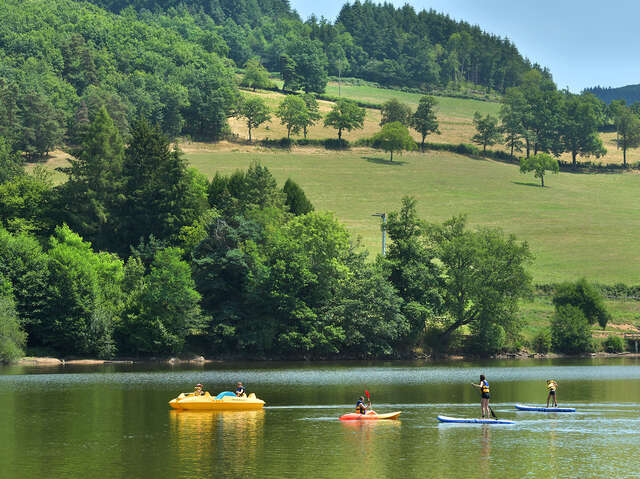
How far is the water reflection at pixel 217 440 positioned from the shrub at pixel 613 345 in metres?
68.0

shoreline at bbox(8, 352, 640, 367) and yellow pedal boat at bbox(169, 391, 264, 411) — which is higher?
yellow pedal boat at bbox(169, 391, 264, 411)

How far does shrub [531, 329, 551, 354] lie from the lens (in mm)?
112956

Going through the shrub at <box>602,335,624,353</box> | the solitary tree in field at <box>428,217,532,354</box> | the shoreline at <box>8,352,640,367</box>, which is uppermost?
the solitary tree in field at <box>428,217,532,354</box>

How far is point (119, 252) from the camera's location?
12481 centimetres

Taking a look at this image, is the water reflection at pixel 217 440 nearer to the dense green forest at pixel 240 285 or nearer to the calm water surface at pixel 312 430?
the calm water surface at pixel 312 430

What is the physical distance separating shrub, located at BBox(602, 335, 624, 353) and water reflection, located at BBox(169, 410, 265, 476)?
6797cm

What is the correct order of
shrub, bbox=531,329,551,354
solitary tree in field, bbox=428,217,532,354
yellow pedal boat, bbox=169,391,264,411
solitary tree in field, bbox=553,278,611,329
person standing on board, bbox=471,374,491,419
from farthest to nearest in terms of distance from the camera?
solitary tree in field, bbox=553,278,611,329
shrub, bbox=531,329,551,354
solitary tree in field, bbox=428,217,532,354
yellow pedal boat, bbox=169,391,264,411
person standing on board, bbox=471,374,491,419

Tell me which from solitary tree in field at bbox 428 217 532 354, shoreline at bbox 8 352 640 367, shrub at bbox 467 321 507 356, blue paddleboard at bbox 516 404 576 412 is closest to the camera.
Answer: blue paddleboard at bbox 516 404 576 412

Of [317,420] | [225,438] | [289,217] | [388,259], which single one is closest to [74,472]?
[225,438]

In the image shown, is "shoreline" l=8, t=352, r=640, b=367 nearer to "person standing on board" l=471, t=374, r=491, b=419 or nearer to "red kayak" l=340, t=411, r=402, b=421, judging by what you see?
"red kayak" l=340, t=411, r=402, b=421

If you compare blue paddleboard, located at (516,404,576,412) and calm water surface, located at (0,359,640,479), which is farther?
blue paddleboard, located at (516,404,576,412)

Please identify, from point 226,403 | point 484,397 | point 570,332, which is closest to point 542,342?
point 570,332

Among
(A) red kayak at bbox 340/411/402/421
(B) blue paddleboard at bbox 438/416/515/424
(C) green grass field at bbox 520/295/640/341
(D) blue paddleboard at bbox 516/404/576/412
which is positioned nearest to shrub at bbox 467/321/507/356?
(C) green grass field at bbox 520/295/640/341

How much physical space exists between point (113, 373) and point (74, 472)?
48.9 metres
